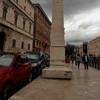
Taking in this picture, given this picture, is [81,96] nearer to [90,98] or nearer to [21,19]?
[90,98]

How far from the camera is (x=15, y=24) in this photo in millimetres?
32094

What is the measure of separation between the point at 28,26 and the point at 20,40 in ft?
24.0

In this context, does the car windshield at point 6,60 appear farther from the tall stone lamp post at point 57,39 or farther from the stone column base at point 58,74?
the tall stone lamp post at point 57,39

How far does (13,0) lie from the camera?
1174 inches

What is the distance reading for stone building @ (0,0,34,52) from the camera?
27.1 m

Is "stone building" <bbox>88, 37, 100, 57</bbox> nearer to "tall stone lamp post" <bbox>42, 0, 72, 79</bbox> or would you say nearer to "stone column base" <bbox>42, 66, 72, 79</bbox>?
"tall stone lamp post" <bbox>42, 0, 72, 79</bbox>

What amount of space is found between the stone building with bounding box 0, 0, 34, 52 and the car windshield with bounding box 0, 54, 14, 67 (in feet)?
64.8

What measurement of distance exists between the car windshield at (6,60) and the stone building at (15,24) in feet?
64.8

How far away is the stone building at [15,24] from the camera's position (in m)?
27.1

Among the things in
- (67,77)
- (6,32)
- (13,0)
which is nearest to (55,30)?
(67,77)

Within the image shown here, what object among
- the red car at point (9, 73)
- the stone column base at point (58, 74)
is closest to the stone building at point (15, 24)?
the stone column base at point (58, 74)

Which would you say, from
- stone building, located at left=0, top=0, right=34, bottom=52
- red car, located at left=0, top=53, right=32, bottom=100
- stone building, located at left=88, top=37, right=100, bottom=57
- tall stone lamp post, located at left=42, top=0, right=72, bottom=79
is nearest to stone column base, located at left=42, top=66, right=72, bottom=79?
tall stone lamp post, located at left=42, top=0, right=72, bottom=79

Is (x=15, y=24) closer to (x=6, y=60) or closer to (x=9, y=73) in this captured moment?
(x=6, y=60)

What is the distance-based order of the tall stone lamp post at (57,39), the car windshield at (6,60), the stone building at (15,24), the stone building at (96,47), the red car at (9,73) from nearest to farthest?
the red car at (9,73) → the car windshield at (6,60) → the tall stone lamp post at (57,39) → the stone building at (15,24) → the stone building at (96,47)
